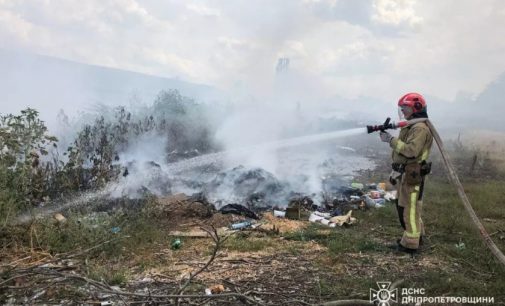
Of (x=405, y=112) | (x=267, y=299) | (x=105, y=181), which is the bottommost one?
(x=267, y=299)

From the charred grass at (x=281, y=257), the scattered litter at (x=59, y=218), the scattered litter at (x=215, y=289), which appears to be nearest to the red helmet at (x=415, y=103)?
the charred grass at (x=281, y=257)

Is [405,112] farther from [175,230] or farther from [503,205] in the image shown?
[503,205]

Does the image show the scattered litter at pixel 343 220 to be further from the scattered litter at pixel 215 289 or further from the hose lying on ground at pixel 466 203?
the scattered litter at pixel 215 289

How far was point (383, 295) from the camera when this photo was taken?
3783mm

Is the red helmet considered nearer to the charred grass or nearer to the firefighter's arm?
the firefighter's arm

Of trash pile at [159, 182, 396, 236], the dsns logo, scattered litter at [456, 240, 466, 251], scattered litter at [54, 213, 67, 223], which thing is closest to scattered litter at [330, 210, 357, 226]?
trash pile at [159, 182, 396, 236]

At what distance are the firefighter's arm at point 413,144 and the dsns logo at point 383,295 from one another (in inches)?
63.6

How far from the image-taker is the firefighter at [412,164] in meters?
4.85

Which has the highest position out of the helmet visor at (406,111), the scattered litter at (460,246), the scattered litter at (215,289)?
the helmet visor at (406,111)

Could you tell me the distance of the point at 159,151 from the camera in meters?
10.5

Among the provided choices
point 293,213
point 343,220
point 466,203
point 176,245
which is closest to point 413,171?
point 466,203

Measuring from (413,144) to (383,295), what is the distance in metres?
1.84

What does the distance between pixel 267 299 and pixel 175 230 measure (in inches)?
96.5

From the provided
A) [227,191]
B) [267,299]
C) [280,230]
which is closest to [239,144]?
[227,191]
